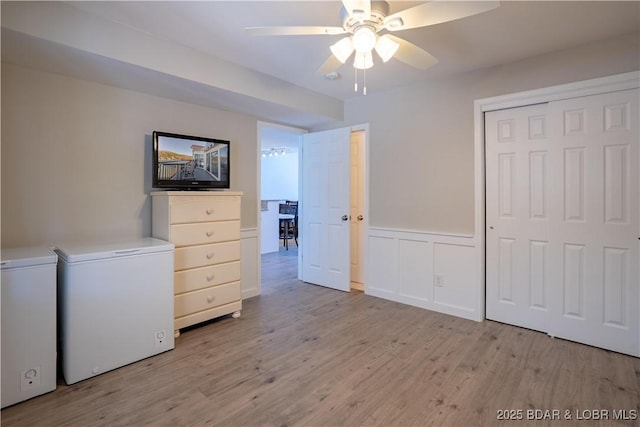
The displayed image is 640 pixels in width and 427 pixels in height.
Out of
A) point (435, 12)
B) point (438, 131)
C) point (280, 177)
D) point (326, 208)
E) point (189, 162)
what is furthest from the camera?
point (280, 177)

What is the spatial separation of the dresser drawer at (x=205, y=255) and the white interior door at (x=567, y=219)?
2.49m

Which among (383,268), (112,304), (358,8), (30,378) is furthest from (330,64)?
(30,378)

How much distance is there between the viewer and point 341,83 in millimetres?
3490

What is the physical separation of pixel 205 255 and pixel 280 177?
645cm

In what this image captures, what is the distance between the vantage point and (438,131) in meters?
3.37

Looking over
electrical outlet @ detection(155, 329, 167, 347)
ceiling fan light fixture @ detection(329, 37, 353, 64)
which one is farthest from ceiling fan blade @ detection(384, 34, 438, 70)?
electrical outlet @ detection(155, 329, 167, 347)

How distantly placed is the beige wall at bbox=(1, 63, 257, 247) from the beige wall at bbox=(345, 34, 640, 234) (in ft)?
7.09

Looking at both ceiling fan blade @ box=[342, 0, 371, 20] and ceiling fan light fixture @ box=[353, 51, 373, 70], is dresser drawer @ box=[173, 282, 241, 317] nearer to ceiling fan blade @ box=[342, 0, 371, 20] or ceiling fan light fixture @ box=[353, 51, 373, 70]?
ceiling fan light fixture @ box=[353, 51, 373, 70]

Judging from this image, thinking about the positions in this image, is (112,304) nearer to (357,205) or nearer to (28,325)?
(28,325)

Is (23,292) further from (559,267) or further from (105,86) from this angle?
(559,267)

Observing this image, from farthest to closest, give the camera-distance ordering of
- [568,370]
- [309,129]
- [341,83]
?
1. [309,129]
2. [341,83]
3. [568,370]

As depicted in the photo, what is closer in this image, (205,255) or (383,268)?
(205,255)

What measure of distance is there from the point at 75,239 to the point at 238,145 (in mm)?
Answer: 1839

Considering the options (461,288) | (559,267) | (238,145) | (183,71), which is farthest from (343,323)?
(183,71)
